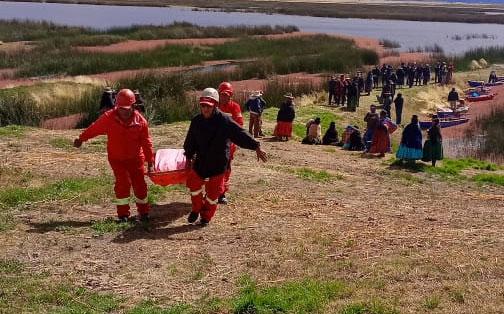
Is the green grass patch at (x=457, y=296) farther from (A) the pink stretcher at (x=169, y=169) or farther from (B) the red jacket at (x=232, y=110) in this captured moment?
(B) the red jacket at (x=232, y=110)

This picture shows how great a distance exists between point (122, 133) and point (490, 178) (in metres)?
9.09

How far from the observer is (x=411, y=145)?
14.8 m

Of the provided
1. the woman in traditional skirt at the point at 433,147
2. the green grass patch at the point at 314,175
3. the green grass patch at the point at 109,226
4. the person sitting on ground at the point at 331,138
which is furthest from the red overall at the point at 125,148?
the person sitting on ground at the point at 331,138

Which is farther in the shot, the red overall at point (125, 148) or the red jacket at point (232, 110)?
the red jacket at point (232, 110)

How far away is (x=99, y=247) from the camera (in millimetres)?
7309

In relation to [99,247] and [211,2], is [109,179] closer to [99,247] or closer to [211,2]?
[99,247]

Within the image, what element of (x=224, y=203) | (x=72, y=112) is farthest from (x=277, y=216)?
(x=72, y=112)

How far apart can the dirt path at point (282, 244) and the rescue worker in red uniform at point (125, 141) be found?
1.94ft

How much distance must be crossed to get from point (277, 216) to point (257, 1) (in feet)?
390

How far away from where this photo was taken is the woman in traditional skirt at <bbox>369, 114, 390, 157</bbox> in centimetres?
1645

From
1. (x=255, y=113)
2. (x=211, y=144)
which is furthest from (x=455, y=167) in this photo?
(x=211, y=144)

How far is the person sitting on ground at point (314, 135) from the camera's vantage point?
18250mm

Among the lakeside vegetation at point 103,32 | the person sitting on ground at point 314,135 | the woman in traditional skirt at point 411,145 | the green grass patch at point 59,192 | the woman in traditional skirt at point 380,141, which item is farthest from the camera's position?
the lakeside vegetation at point 103,32

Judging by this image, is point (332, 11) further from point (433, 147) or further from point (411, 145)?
point (411, 145)
